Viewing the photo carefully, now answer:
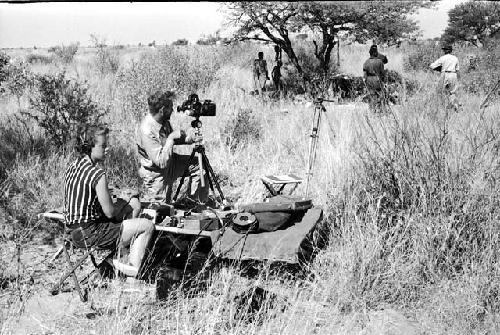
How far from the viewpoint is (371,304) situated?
345cm

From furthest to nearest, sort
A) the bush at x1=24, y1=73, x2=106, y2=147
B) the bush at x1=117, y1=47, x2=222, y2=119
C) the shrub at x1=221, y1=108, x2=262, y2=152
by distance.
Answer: the bush at x1=117, y1=47, x2=222, y2=119, the shrub at x1=221, y1=108, x2=262, y2=152, the bush at x1=24, y1=73, x2=106, y2=147

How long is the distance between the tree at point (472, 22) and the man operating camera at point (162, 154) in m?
25.5

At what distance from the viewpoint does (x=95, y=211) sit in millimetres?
3566

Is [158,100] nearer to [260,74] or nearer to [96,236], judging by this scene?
[96,236]

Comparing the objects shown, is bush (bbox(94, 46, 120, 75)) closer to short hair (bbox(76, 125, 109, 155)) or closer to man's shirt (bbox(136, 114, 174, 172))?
man's shirt (bbox(136, 114, 174, 172))

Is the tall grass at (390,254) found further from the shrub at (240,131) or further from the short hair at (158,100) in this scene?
the shrub at (240,131)

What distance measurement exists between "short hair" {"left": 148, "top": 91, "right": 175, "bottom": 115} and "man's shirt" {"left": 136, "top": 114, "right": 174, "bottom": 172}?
11 cm

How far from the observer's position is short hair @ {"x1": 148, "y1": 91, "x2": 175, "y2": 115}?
464 centimetres

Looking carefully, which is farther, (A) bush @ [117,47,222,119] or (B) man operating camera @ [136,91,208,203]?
(A) bush @ [117,47,222,119]

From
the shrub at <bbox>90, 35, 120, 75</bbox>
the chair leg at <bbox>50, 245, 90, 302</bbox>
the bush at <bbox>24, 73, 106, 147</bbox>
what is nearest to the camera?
the chair leg at <bbox>50, 245, 90, 302</bbox>

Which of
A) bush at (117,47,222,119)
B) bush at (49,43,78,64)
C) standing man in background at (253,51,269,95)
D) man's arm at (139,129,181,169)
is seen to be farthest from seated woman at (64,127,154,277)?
bush at (49,43,78,64)

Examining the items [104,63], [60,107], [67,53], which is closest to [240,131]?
[60,107]

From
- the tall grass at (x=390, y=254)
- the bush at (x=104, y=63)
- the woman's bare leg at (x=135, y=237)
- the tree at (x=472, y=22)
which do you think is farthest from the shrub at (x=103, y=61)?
the tree at (x=472, y=22)

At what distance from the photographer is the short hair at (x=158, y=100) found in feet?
15.2
